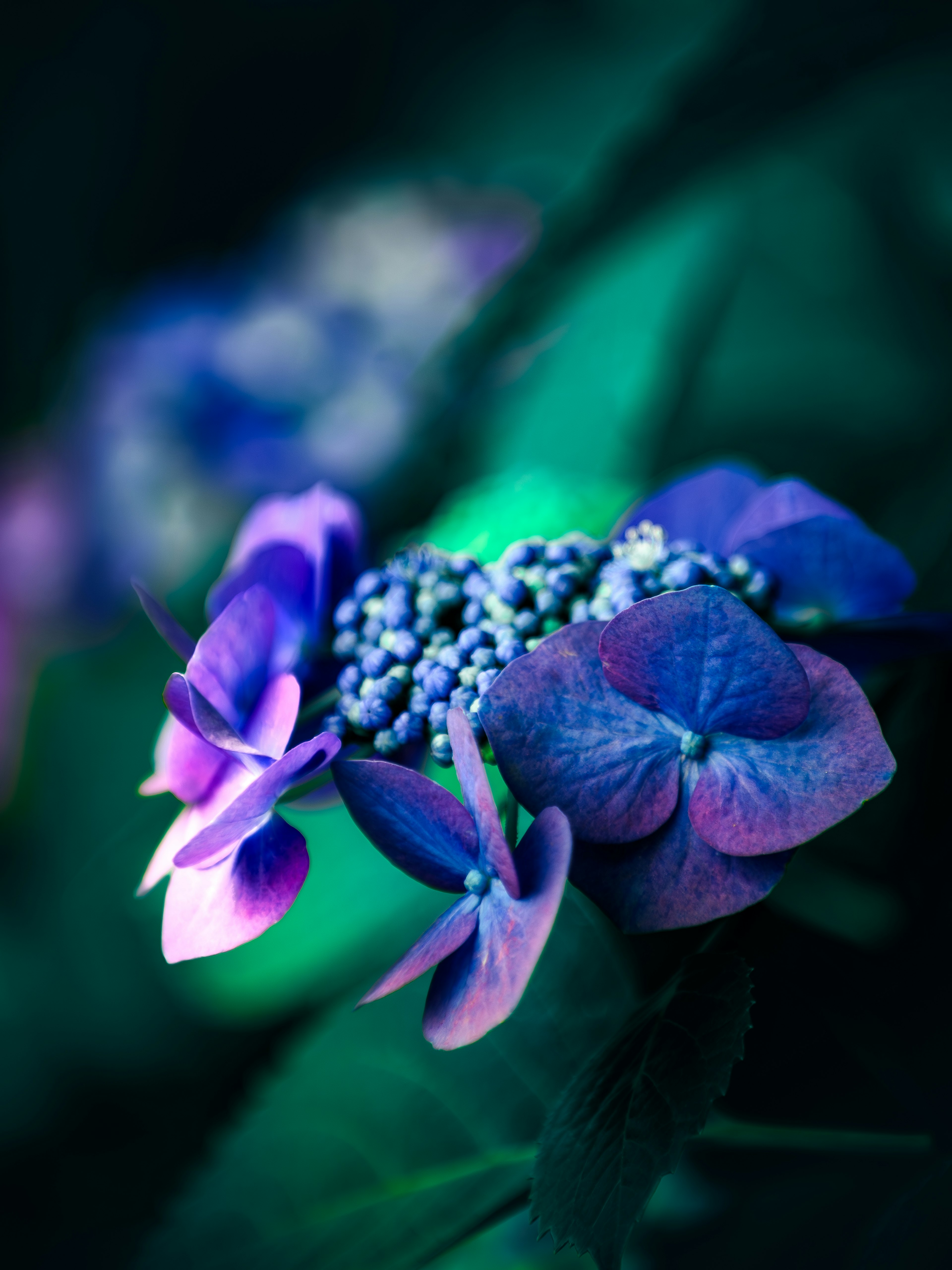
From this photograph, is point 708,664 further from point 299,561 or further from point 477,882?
point 299,561

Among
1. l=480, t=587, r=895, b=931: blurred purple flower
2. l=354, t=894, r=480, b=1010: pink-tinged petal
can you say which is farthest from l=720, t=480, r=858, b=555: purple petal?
l=354, t=894, r=480, b=1010: pink-tinged petal

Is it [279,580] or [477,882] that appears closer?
[477,882]

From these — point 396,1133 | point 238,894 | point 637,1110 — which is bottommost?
point 396,1133

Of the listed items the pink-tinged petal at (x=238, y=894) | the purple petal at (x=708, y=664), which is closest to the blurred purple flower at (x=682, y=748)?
the purple petal at (x=708, y=664)

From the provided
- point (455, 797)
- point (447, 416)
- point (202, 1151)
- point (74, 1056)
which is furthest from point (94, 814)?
point (455, 797)

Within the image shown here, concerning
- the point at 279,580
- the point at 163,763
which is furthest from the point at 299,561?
the point at 163,763

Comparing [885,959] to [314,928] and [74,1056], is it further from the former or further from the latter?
[74,1056]
